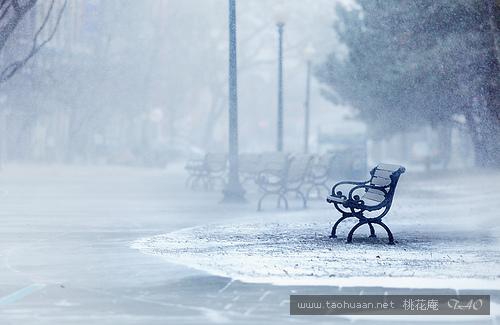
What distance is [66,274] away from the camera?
11352 millimetres

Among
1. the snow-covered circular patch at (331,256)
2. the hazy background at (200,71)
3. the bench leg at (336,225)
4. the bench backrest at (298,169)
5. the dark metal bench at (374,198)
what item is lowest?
the snow-covered circular patch at (331,256)

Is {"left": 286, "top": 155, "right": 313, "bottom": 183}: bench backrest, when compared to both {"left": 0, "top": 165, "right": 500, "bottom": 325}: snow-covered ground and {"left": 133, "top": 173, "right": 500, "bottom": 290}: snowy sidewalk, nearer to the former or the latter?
{"left": 0, "top": 165, "right": 500, "bottom": 325}: snow-covered ground

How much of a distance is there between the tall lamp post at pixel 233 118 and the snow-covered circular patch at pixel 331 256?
8.22m

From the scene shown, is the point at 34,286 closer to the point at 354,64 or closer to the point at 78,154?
the point at 354,64

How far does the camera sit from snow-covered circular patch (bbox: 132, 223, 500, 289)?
1083 cm

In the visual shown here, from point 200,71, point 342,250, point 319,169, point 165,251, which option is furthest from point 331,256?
point 200,71

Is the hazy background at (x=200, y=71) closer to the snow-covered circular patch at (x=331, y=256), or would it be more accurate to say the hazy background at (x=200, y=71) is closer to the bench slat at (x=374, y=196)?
the bench slat at (x=374, y=196)

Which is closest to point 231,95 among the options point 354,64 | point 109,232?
point 109,232

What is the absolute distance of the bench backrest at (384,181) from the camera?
571 inches

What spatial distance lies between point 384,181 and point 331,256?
273 cm

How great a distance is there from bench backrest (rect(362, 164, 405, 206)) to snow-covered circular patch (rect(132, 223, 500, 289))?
55cm

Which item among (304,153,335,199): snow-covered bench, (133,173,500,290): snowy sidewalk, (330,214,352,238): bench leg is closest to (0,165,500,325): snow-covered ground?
(133,173,500,290): snowy sidewalk

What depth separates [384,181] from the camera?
15367 mm

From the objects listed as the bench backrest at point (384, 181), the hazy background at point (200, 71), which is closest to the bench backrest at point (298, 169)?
the hazy background at point (200, 71)
